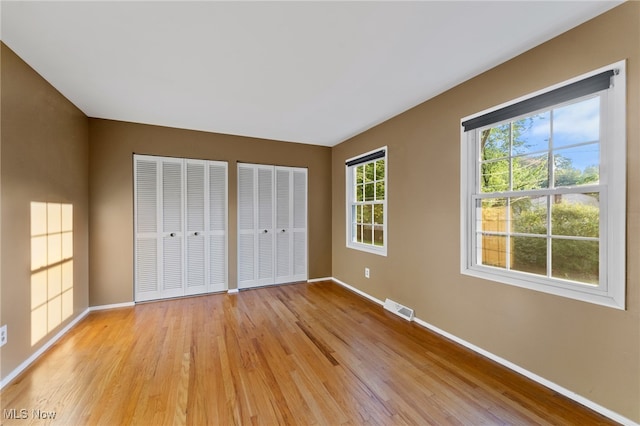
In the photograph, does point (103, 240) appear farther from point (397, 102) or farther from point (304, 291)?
point (397, 102)

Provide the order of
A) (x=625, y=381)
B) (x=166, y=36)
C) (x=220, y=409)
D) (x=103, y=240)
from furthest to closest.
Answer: (x=103, y=240) < (x=166, y=36) < (x=220, y=409) < (x=625, y=381)

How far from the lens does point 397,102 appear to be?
285 centimetres

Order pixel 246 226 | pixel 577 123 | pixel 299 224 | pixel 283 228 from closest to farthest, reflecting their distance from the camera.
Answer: pixel 577 123
pixel 246 226
pixel 283 228
pixel 299 224

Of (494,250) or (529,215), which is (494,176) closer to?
(529,215)

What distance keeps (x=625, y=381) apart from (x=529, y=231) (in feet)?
3.29

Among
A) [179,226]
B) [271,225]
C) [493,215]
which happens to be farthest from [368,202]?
[179,226]

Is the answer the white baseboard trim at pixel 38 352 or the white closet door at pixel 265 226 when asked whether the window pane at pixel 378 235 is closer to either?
the white closet door at pixel 265 226

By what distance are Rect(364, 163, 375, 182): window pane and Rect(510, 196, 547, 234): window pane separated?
1958 millimetres

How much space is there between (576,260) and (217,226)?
4071 mm

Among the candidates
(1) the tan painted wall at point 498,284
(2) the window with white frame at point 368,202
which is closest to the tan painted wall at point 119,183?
(2) the window with white frame at point 368,202

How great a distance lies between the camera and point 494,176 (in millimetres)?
2246

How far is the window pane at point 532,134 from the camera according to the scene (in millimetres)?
1900

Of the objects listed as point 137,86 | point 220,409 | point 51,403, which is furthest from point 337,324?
point 137,86

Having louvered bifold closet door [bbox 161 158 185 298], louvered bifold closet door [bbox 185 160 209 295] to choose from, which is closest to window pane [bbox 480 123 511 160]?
louvered bifold closet door [bbox 185 160 209 295]
